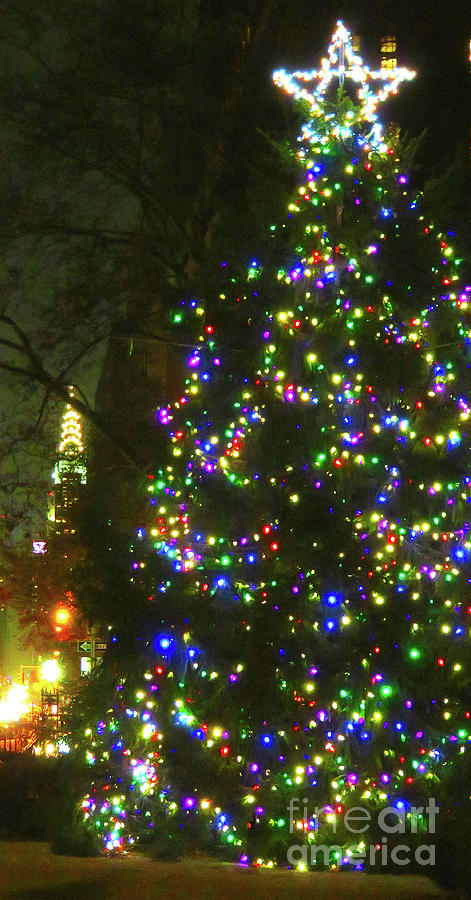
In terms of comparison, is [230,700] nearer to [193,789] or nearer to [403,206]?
[193,789]

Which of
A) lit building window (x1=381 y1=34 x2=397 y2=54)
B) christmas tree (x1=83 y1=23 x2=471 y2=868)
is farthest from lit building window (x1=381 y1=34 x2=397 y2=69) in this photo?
christmas tree (x1=83 y1=23 x2=471 y2=868)

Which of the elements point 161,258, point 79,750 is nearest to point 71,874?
point 79,750

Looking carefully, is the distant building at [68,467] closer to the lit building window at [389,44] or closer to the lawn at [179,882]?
the lawn at [179,882]

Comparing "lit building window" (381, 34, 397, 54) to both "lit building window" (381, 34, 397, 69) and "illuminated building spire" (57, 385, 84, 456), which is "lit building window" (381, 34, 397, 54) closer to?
"lit building window" (381, 34, 397, 69)

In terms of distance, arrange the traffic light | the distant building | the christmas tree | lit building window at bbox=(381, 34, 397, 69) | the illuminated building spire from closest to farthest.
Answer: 1. the christmas tree
2. the traffic light
3. the distant building
4. the illuminated building spire
5. lit building window at bbox=(381, 34, 397, 69)

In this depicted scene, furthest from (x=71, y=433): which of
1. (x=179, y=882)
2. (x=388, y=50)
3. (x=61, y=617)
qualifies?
(x=388, y=50)

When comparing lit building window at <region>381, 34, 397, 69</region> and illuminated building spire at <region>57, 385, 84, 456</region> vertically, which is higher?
lit building window at <region>381, 34, 397, 69</region>

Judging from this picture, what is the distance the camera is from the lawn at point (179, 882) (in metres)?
7.10

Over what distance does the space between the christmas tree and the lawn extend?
0.26 meters

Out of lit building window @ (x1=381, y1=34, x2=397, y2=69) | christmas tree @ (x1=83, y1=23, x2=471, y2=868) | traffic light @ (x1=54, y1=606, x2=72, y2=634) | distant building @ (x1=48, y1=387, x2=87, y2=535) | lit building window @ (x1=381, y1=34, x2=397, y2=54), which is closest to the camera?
christmas tree @ (x1=83, y1=23, x2=471, y2=868)

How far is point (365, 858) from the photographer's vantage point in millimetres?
7895

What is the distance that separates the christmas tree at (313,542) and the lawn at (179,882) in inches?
10.3

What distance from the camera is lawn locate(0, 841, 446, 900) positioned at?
23.3ft

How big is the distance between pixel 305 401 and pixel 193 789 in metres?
3.22
